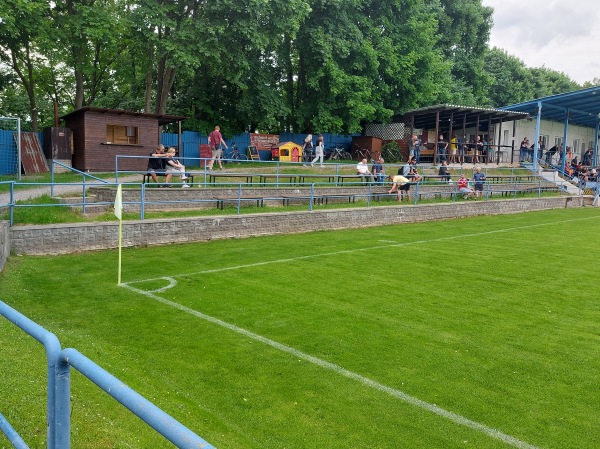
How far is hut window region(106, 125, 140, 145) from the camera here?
2325 centimetres

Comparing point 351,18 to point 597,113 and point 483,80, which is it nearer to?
point 483,80

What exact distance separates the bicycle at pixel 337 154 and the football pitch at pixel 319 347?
22.6 meters

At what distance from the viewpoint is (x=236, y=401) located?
202 inches

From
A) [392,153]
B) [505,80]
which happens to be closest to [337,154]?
[392,153]

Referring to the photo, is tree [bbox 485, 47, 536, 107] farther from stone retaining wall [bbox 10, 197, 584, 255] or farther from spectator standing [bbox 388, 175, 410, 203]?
stone retaining wall [bbox 10, 197, 584, 255]

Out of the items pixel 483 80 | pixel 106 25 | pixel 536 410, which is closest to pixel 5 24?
pixel 106 25

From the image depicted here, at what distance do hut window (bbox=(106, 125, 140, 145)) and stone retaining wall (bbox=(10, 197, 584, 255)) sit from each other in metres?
10.2

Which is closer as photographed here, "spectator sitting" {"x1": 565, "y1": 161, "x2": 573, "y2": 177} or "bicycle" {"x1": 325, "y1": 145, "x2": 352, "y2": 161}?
"bicycle" {"x1": 325, "y1": 145, "x2": 352, "y2": 161}

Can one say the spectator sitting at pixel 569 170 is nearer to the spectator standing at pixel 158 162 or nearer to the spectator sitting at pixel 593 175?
the spectator sitting at pixel 593 175

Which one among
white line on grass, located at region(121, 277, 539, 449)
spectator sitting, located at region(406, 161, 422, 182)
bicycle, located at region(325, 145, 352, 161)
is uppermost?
bicycle, located at region(325, 145, 352, 161)

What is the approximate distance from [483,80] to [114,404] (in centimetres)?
4710

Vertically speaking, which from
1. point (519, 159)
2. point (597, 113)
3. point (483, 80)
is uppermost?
point (483, 80)

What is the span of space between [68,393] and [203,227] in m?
12.4

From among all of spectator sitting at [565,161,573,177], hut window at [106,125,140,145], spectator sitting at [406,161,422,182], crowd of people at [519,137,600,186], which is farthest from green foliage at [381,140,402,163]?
hut window at [106,125,140,145]
